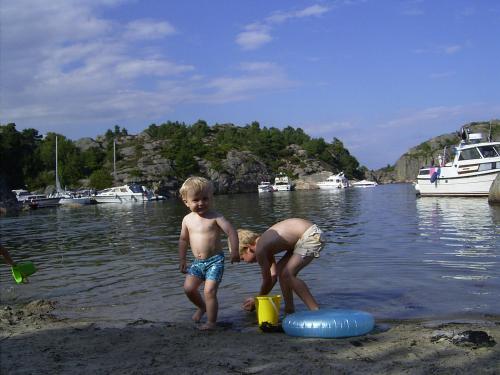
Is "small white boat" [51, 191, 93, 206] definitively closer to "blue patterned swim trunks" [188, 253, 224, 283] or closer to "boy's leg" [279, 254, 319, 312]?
"blue patterned swim trunks" [188, 253, 224, 283]

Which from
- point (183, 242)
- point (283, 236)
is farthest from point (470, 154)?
point (183, 242)

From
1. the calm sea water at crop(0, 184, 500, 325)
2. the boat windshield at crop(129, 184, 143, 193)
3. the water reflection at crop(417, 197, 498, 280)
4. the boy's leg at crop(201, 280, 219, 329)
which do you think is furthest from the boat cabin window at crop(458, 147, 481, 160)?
the boat windshield at crop(129, 184, 143, 193)

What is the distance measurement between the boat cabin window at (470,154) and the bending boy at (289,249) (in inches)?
1409

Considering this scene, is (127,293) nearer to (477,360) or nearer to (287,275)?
(287,275)

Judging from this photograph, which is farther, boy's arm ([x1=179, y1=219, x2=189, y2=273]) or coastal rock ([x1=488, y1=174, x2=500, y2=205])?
coastal rock ([x1=488, y1=174, x2=500, y2=205])

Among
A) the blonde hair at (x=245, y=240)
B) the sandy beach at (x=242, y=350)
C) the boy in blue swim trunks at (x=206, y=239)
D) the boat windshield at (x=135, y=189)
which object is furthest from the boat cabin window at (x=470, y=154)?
Result: the boat windshield at (x=135, y=189)

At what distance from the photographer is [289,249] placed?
267 inches

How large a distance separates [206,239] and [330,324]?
1.77m

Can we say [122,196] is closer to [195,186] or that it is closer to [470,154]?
[470,154]

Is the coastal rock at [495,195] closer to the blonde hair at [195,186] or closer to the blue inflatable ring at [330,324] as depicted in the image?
the blue inflatable ring at [330,324]

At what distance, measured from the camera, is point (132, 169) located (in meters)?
103

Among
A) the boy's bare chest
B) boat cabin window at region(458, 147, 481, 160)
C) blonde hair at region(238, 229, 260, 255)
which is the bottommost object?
blonde hair at region(238, 229, 260, 255)

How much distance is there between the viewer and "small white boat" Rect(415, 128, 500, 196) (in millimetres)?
38062

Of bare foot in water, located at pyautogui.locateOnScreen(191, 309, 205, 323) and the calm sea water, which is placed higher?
bare foot in water, located at pyautogui.locateOnScreen(191, 309, 205, 323)
